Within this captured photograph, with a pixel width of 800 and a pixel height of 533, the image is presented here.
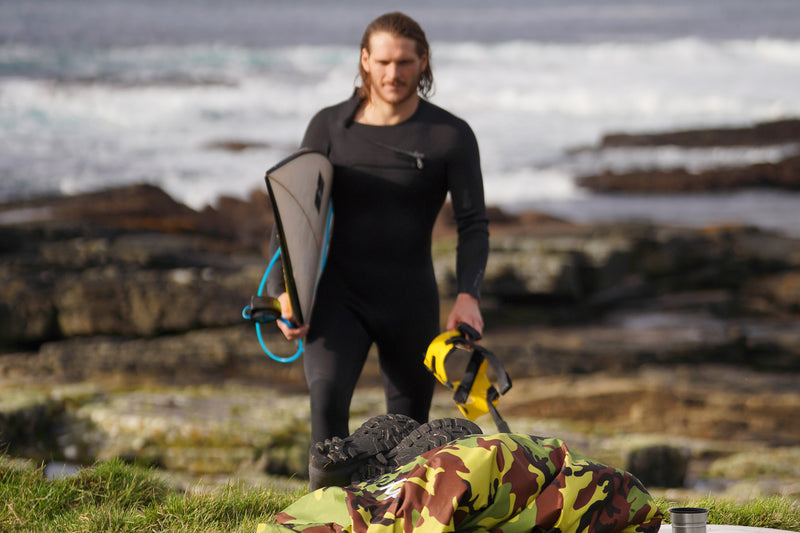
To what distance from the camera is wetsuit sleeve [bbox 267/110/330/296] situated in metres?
2.60

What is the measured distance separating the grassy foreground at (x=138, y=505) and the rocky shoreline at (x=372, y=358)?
2.29 meters

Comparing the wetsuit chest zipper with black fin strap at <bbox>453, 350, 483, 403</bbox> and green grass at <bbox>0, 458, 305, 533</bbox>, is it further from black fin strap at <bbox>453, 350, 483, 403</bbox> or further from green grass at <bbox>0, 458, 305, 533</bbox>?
green grass at <bbox>0, 458, 305, 533</bbox>

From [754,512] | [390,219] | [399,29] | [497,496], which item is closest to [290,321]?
[390,219]

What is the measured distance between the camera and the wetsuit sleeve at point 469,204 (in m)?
2.57

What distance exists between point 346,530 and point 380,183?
1205 millimetres

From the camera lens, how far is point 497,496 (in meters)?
1.59

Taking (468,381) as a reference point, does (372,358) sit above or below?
below

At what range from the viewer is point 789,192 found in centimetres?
1152

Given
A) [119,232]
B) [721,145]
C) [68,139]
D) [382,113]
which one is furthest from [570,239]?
[382,113]

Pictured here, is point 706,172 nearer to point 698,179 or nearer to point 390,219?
point 698,179

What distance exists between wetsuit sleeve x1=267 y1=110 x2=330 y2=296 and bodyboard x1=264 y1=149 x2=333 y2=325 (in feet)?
0.25

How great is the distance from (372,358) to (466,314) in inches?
243

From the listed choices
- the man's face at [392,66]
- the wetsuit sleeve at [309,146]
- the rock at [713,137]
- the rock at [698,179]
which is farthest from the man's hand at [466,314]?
the rock at [713,137]

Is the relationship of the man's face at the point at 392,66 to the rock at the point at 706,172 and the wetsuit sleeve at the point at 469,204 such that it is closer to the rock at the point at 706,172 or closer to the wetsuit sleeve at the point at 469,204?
the wetsuit sleeve at the point at 469,204
